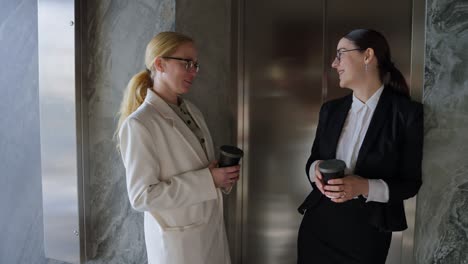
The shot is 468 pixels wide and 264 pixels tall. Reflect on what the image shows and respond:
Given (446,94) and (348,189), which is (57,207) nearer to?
(348,189)

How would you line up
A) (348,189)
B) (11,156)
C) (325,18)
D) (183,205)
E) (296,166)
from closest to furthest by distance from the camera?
(348,189)
(183,205)
(325,18)
(296,166)
(11,156)

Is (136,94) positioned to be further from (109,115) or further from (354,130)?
(354,130)

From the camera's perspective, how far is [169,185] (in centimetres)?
183

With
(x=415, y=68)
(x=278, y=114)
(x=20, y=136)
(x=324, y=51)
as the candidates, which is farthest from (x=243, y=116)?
(x=20, y=136)

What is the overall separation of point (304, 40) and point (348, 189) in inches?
51.8

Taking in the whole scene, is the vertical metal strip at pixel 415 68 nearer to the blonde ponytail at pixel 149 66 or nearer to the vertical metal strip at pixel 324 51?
the vertical metal strip at pixel 324 51

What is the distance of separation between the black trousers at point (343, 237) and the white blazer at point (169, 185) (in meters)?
0.49

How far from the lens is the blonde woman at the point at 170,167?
1.81m

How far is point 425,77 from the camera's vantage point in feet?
6.44

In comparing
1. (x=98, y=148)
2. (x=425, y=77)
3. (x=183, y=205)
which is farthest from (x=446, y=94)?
(x=98, y=148)

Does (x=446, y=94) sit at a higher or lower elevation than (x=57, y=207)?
higher

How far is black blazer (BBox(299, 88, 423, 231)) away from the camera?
1.86 m

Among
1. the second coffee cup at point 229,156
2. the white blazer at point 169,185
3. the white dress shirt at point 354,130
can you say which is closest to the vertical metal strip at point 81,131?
the white blazer at point 169,185

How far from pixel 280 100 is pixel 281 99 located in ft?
0.03
